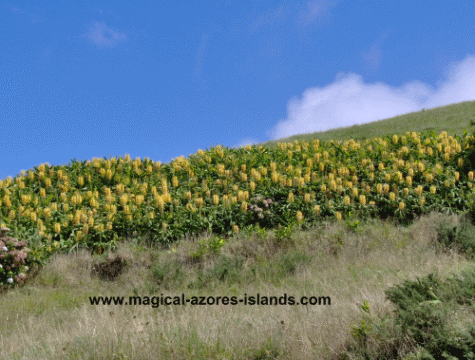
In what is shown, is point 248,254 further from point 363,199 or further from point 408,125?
point 408,125

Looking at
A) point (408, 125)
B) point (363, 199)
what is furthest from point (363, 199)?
point (408, 125)

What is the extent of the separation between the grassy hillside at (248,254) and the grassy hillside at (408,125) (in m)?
6.81

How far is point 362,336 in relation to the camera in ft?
12.9

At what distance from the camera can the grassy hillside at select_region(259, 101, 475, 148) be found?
19316mm

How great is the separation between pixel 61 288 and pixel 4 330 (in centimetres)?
165

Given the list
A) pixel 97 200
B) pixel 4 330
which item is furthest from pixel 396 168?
pixel 4 330

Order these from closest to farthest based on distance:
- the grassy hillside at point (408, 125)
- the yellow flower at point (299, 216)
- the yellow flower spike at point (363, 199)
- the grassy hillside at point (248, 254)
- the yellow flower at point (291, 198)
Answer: the grassy hillside at point (248, 254) → the yellow flower at point (299, 216) → the yellow flower at point (291, 198) → the yellow flower spike at point (363, 199) → the grassy hillside at point (408, 125)

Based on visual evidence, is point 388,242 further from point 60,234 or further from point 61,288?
point 60,234

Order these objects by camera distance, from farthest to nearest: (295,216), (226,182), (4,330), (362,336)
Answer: (226,182), (295,216), (4,330), (362,336)

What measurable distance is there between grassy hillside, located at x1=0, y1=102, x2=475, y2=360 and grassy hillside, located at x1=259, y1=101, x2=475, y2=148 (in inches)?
268

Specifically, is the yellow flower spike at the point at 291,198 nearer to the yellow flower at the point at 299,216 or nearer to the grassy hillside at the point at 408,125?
the yellow flower at the point at 299,216

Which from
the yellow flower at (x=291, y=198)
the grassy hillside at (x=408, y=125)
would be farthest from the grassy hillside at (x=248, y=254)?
the grassy hillside at (x=408, y=125)

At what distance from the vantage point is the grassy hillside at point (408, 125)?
63.4 ft

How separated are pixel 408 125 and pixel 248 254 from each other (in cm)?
1607
